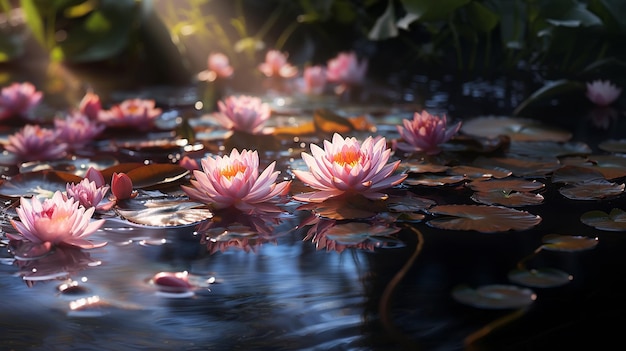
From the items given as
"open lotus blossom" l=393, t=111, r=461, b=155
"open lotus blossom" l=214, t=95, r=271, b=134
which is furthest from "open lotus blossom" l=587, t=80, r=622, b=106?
"open lotus blossom" l=214, t=95, r=271, b=134

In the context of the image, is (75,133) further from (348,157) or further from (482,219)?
(482,219)

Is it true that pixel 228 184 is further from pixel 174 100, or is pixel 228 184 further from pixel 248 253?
pixel 174 100

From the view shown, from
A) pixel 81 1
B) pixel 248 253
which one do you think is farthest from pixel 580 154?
pixel 81 1

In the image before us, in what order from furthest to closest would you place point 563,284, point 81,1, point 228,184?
point 81,1, point 228,184, point 563,284

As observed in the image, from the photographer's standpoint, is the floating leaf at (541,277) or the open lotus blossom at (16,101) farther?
the open lotus blossom at (16,101)

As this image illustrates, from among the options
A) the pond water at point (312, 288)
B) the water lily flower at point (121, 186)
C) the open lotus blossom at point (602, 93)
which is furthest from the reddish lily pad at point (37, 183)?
the open lotus blossom at point (602, 93)

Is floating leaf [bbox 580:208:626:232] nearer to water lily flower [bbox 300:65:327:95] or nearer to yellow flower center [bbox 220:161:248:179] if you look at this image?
yellow flower center [bbox 220:161:248:179]

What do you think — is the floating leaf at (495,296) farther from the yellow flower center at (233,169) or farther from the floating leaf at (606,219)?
the yellow flower center at (233,169)
